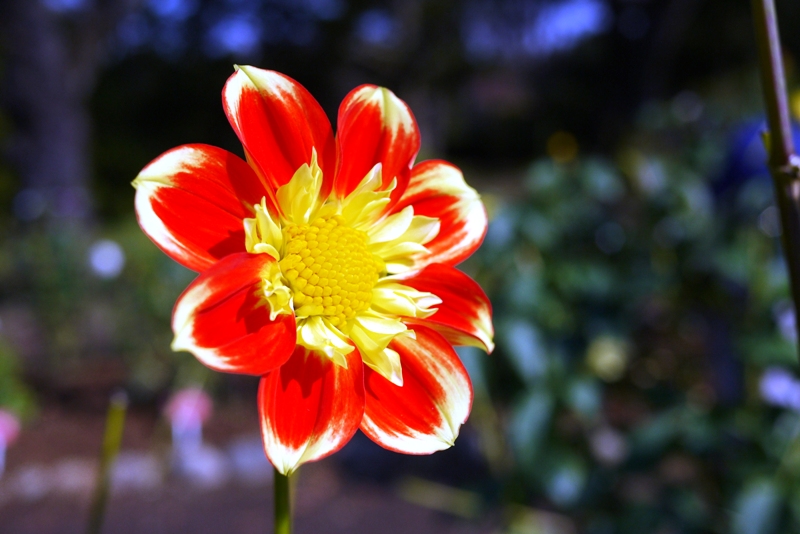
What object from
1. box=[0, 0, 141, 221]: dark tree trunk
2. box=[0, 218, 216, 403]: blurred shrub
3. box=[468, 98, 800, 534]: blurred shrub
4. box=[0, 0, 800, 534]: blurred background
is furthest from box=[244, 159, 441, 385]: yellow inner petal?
box=[0, 0, 141, 221]: dark tree trunk

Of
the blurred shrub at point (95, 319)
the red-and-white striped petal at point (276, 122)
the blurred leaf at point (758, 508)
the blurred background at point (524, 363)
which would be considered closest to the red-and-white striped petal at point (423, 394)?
the red-and-white striped petal at point (276, 122)

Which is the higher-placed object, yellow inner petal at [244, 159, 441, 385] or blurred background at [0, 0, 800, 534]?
yellow inner petal at [244, 159, 441, 385]

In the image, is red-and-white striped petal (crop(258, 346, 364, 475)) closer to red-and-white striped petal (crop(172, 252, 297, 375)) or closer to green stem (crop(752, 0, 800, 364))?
red-and-white striped petal (crop(172, 252, 297, 375))

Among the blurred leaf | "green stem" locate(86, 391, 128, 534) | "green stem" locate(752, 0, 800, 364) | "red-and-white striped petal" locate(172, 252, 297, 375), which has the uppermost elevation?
"green stem" locate(752, 0, 800, 364)

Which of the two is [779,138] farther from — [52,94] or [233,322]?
[52,94]

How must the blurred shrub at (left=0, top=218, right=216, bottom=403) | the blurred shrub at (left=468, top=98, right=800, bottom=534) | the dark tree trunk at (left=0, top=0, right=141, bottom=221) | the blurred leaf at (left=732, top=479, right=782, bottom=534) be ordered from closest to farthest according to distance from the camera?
1. the blurred leaf at (left=732, top=479, right=782, bottom=534)
2. the blurred shrub at (left=468, top=98, right=800, bottom=534)
3. the blurred shrub at (left=0, top=218, right=216, bottom=403)
4. the dark tree trunk at (left=0, top=0, right=141, bottom=221)

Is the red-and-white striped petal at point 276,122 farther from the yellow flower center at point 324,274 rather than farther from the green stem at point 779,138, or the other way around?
the green stem at point 779,138

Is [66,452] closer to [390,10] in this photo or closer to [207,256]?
[207,256]

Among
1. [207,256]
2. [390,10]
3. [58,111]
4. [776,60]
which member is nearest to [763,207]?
[776,60]
